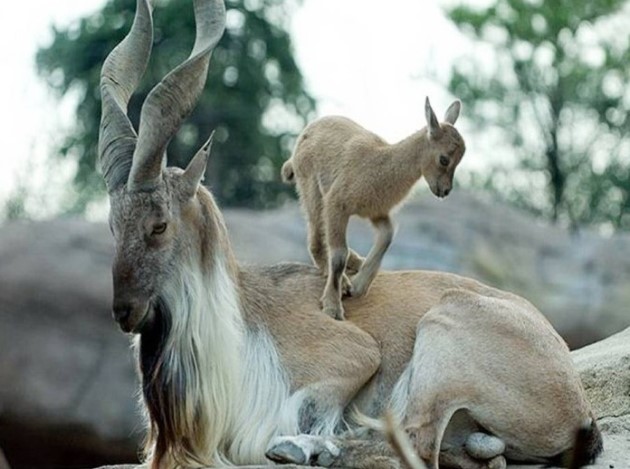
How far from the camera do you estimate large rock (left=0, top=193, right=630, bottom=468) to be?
1698 centimetres

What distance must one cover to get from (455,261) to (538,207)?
15877mm

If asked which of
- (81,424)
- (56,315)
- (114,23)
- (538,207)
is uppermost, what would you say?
(114,23)

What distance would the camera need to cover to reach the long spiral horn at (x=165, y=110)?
6738 millimetres

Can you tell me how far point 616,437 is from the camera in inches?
306

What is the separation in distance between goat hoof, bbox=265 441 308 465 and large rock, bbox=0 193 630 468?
9738 mm

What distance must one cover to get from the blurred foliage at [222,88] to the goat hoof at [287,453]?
1950cm

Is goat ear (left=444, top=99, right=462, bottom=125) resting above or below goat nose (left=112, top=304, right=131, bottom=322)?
above

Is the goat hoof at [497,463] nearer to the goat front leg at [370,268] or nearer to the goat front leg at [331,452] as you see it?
the goat front leg at [331,452]

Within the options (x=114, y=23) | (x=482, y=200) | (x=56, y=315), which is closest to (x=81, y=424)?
(x=56, y=315)

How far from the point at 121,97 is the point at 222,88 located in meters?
21.8

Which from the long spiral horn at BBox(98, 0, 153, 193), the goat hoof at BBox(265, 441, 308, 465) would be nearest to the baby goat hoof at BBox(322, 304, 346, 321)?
the goat hoof at BBox(265, 441, 308, 465)

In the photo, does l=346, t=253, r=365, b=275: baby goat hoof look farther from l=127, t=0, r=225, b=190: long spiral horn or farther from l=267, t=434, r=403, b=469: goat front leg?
l=127, t=0, r=225, b=190: long spiral horn

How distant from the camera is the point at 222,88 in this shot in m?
29.1

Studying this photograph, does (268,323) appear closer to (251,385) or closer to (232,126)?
(251,385)
